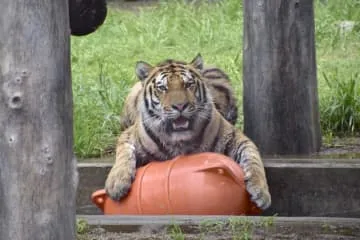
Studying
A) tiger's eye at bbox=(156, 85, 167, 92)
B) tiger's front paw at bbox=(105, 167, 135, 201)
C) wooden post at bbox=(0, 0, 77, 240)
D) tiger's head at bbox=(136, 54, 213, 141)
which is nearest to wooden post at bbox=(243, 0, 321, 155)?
tiger's head at bbox=(136, 54, 213, 141)

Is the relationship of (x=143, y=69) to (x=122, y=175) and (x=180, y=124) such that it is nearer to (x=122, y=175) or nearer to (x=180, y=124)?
(x=180, y=124)

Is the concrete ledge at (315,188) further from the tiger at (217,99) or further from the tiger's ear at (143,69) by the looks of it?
the tiger's ear at (143,69)

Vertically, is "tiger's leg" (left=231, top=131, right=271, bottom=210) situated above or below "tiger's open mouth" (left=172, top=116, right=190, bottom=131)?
below

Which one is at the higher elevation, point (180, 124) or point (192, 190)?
point (180, 124)

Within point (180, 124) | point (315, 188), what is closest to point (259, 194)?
point (315, 188)

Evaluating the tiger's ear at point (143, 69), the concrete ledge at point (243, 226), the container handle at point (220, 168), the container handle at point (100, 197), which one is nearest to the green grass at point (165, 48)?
the tiger's ear at point (143, 69)

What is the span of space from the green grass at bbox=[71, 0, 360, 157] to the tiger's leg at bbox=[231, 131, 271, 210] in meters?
1.44

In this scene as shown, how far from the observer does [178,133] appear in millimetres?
5855

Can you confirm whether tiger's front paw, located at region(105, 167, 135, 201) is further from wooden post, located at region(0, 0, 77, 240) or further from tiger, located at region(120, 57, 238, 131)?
wooden post, located at region(0, 0, 77, 240)

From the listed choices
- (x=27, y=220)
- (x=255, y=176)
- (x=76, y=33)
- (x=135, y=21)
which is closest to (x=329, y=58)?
(x=135, y=21)

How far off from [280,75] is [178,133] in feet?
2.81

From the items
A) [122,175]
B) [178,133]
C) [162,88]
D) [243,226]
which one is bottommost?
[243,226]

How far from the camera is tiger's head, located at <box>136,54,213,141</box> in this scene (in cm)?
581

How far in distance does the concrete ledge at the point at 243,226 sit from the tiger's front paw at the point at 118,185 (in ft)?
1.79
